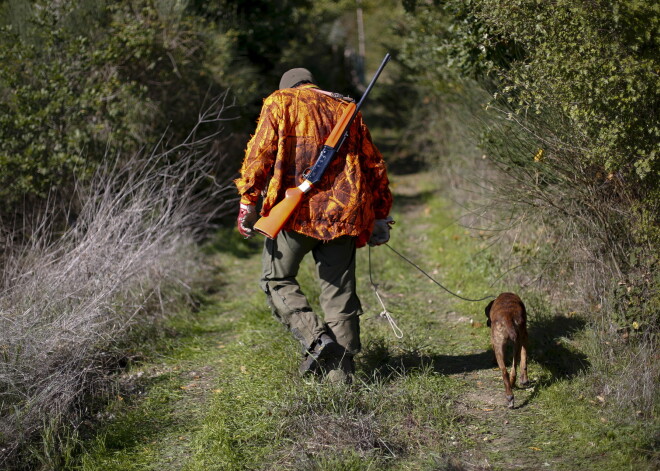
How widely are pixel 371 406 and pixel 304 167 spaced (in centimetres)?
151

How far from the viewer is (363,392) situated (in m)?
4.39

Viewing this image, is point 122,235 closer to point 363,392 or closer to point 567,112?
point 363,392

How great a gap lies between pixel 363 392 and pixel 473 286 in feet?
8.98

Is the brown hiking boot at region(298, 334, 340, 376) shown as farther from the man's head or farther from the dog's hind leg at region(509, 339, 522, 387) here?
the man's head

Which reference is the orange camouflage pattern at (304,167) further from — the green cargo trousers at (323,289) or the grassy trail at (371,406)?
the grassy trail at (371,406)

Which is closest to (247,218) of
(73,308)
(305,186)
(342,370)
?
(305,186)

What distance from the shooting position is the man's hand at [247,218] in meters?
4.39

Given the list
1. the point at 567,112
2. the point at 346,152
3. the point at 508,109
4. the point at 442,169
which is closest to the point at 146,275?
the point at 346,152

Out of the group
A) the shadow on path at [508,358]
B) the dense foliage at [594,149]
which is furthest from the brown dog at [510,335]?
the dense foliage at [594,149]

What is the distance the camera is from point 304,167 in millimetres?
4395

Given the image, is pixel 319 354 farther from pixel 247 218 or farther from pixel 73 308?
pixel 73 308

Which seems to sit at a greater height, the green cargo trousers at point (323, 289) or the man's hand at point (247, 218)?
the man's hand at point (247, 218)

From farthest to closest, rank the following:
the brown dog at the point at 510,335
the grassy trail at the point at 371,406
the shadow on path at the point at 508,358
Result: 1. the shadow on path at the point at 508,358
2. the brown dog at the point at 510,335
3. the grassy trail at the point at 371,406

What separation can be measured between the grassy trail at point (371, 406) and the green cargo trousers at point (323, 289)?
34 cm
